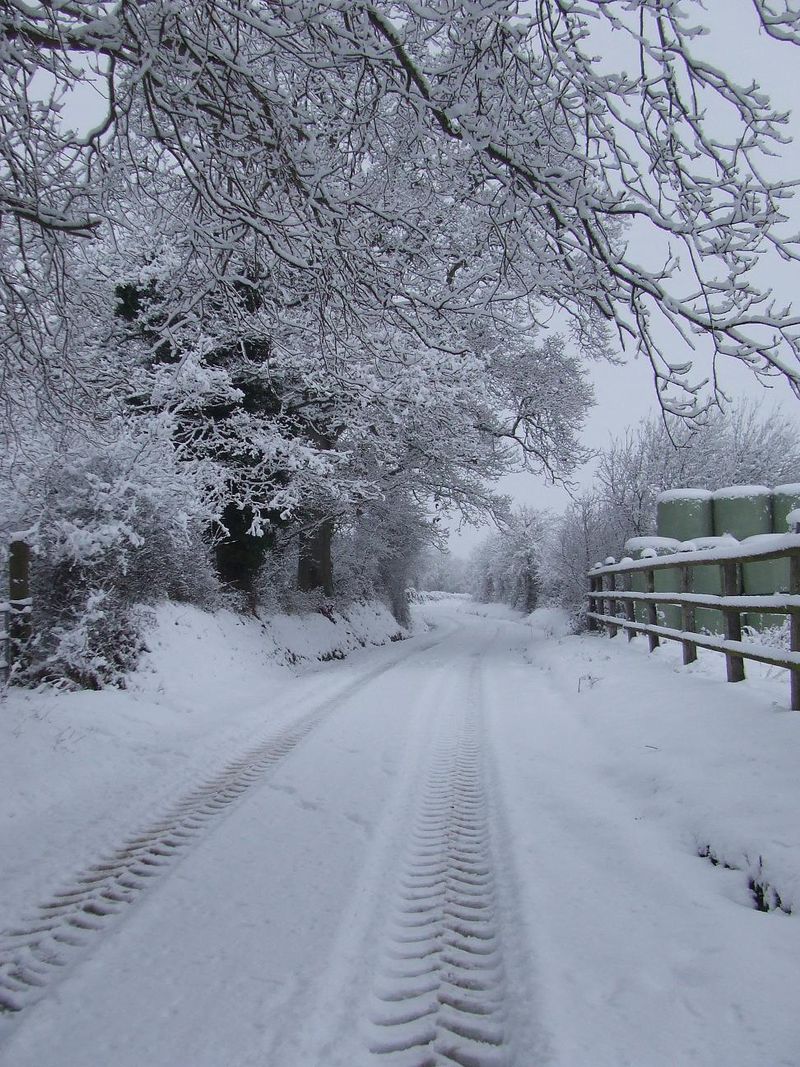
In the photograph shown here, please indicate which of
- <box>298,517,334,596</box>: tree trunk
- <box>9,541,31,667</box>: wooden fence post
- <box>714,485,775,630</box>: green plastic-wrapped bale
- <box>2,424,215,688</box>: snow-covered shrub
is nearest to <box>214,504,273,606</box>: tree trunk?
<box>298,517,334,596</box>: tree trunk

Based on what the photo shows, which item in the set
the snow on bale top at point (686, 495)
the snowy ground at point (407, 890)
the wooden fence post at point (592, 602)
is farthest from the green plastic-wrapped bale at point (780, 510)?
the snowy ground at point (407, 890)

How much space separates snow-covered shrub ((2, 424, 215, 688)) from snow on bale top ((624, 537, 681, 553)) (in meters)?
7.93

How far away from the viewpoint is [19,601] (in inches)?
281

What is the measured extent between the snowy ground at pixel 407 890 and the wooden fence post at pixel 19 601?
99 cm

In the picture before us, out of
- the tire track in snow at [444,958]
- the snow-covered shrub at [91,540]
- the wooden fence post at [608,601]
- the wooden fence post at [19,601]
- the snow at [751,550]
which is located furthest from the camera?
the wooden fence post at [608,601]

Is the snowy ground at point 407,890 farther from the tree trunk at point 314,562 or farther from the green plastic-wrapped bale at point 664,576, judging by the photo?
the tree trunk at point 314,562

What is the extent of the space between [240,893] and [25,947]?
0.88 m

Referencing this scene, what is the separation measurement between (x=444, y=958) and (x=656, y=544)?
997cm

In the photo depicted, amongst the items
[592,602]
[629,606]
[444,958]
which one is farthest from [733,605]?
[592,602]

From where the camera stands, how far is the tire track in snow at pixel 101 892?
2.48m

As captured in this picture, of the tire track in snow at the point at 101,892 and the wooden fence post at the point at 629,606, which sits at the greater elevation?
the wooden fence post at the point at 629,606

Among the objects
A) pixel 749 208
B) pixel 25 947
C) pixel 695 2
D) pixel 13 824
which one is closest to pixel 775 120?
pixel 749 208

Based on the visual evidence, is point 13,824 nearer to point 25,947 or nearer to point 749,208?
point 25,947

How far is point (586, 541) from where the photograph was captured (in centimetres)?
1914
